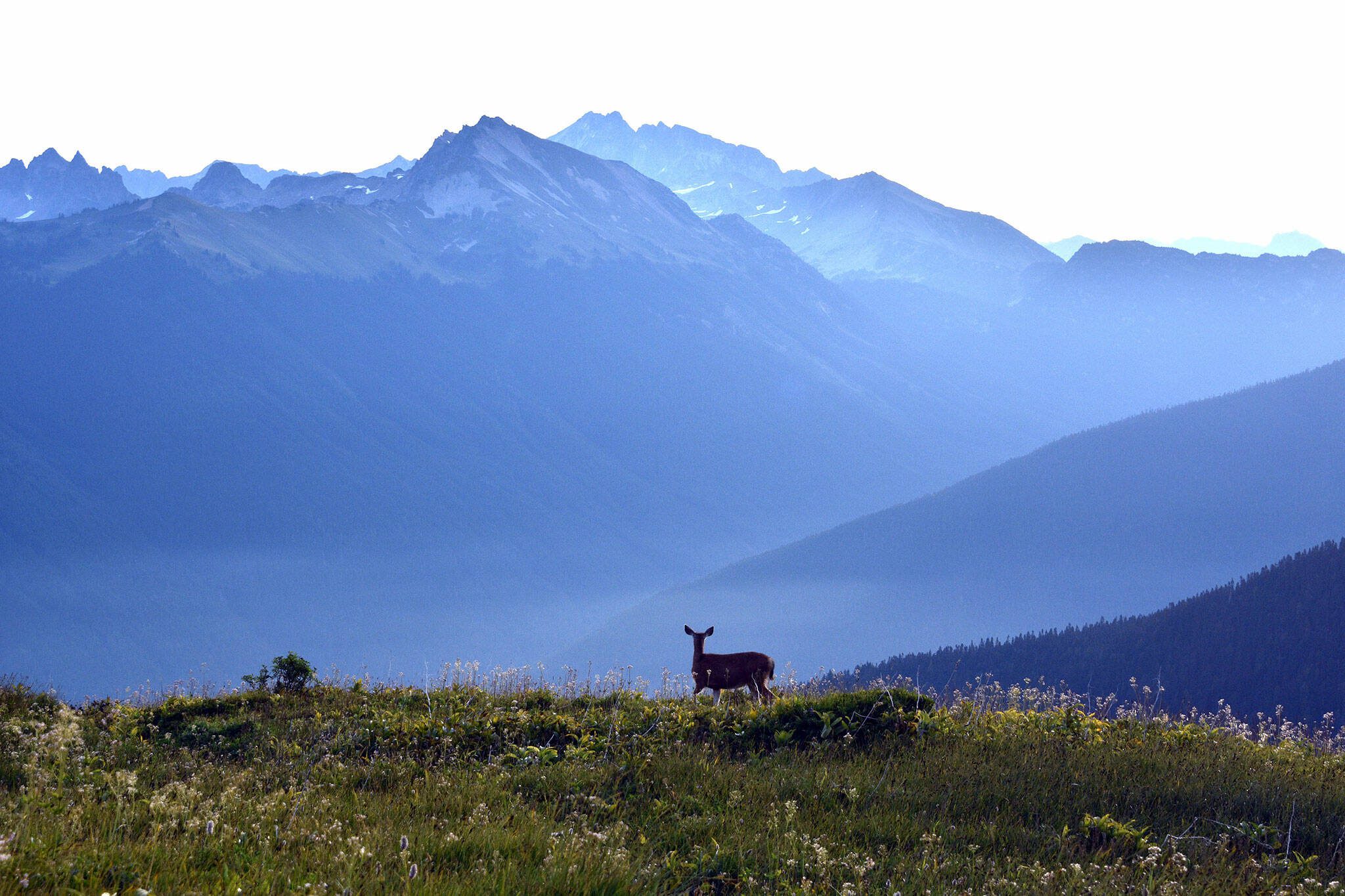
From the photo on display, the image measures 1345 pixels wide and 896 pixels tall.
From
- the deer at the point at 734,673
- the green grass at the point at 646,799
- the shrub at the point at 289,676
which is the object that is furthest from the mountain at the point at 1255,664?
the green grass at the point at 646,799

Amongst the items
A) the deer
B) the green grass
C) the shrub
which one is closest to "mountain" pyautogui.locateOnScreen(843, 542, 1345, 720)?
the deer

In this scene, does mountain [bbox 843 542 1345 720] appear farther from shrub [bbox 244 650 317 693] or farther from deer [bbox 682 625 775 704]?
shrub [bbox 244 650 317 693]

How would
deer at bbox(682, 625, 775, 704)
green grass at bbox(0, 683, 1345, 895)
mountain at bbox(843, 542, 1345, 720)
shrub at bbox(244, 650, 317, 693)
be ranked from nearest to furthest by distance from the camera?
green grass at bbox(0, 683, 1345, 895), shrub at bbox(244, 650, 317, 693), deer at bbox(682, 625, 775, 704), mountain at bbox(843, 542, 1345, 720)

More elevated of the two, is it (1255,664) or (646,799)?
(646,799)

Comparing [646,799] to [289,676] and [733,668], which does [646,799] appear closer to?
[733,668]

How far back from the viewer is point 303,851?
6.20 m

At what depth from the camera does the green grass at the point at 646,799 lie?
6.15 m

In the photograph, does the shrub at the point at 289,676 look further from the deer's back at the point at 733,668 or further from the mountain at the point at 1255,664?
the mountain at the point at 1255,664

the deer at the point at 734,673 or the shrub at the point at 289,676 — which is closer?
the shrub at the point at 289,676

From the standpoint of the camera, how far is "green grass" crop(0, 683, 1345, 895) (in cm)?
615

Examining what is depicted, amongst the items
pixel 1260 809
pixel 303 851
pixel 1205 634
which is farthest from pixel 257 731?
pixel 1205 634

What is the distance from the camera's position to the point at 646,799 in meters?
8.49

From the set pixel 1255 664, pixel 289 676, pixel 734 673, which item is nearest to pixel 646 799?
pixel 734 673

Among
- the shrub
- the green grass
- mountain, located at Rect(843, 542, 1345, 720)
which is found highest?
the shrub
